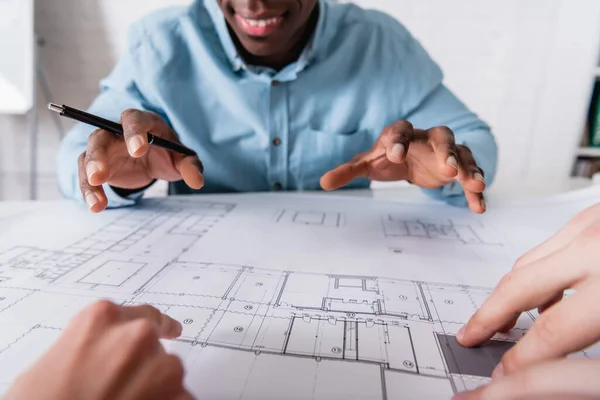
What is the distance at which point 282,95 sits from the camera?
858mm

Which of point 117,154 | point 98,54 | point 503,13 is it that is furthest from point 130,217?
point 503,13

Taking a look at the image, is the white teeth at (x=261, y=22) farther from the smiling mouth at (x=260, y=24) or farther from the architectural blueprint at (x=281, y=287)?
the architectural blueprint at (x=281, y=287)

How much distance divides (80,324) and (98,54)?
168 cm

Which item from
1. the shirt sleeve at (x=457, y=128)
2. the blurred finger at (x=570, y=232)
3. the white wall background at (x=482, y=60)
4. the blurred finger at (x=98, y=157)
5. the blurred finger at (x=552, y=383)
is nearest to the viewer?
the blurred finger at (x=552, y=383)

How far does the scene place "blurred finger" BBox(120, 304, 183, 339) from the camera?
0.97ft

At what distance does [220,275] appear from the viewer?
1.49 feet

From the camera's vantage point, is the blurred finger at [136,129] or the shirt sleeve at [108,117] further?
the shirt sleeve at [108,117]

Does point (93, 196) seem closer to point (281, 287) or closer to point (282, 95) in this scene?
point (281, 287)

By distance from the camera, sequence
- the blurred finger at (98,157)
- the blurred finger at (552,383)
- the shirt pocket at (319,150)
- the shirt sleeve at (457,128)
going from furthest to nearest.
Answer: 1. the shirt pocket at (319,150)
2. the shirt sleeve at (457,128)
3. the blurred finger at (98,157)
4. the blurred finger at (552,383)

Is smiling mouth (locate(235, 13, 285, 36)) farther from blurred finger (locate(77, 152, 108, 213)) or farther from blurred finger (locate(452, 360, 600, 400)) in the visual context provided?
blurred finger (locate(452, 360, 600, 400))

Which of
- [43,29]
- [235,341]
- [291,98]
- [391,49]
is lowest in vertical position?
[235,341]

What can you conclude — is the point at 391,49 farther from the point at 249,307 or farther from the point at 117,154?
the point at 249,307

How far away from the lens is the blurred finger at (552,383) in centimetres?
22

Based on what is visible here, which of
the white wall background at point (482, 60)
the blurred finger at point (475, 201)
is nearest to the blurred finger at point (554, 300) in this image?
the blurred finger at point (475, 201)
